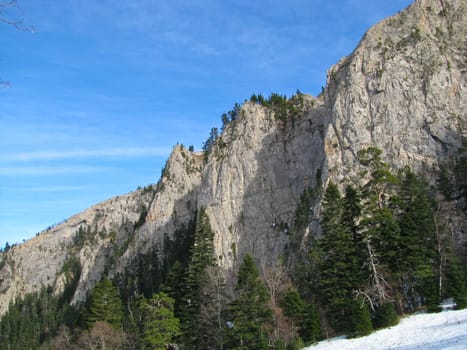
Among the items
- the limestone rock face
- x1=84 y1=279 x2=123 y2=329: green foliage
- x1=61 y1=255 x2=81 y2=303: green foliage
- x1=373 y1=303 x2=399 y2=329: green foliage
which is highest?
the limestone rock face

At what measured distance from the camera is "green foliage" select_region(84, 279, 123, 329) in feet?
190

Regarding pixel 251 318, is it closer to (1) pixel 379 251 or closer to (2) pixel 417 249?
(1) pixel 379 251

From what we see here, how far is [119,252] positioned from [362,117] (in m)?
82.9

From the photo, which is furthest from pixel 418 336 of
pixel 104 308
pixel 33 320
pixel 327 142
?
pixel 33 320

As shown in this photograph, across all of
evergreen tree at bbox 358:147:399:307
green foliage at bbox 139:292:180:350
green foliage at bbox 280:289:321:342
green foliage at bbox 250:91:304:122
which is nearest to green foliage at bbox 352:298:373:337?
evergreen tree at bbox 358:147:399:307

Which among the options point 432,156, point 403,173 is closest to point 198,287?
point 403,173

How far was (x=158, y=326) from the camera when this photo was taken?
45.8 metres

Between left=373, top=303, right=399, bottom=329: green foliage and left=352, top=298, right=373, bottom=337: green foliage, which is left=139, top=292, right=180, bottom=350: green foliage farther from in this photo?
left=373, top=303, right=399, bottom=329: green foliage

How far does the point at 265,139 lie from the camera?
101 metres

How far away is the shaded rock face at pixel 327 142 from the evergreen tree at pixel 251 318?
78.3ft

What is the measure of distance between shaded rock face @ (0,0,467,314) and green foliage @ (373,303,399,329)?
19145 millimetres

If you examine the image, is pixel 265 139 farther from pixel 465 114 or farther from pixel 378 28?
pixel 465 114

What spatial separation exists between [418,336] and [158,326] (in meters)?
25.8

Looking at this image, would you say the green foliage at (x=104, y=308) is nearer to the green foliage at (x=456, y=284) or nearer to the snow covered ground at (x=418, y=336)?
the snow covered ground at (x=418, y=336)
